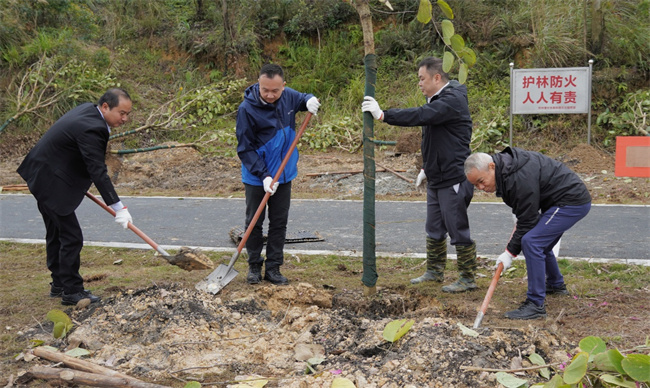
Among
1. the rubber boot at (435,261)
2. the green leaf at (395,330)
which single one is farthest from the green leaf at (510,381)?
the rubber boot at (435,261)

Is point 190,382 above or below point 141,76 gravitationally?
below

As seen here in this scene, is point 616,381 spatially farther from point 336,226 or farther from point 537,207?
point 336,226

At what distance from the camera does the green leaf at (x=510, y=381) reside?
3371 mm

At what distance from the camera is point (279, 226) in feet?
18.7

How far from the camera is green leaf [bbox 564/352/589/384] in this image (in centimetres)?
309

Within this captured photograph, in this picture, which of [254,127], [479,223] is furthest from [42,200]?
[479,223]

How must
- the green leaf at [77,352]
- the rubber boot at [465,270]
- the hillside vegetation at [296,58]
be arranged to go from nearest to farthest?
the green leaf at [77,352] < the rubber boot at [465,270] < the hillside vegetation at [296,58]

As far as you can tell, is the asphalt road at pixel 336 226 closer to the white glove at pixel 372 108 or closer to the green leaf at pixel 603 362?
the white glove at pixel 372 108

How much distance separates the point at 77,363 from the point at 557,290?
12.5 ft

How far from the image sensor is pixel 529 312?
15.3 ft

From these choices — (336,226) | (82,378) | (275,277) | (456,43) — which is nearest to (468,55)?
(456,43)

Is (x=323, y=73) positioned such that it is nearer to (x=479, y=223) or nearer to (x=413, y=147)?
(x=413, y=147)

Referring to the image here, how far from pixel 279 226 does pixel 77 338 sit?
2.05 metres

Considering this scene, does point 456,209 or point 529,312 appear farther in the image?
point 456,209
